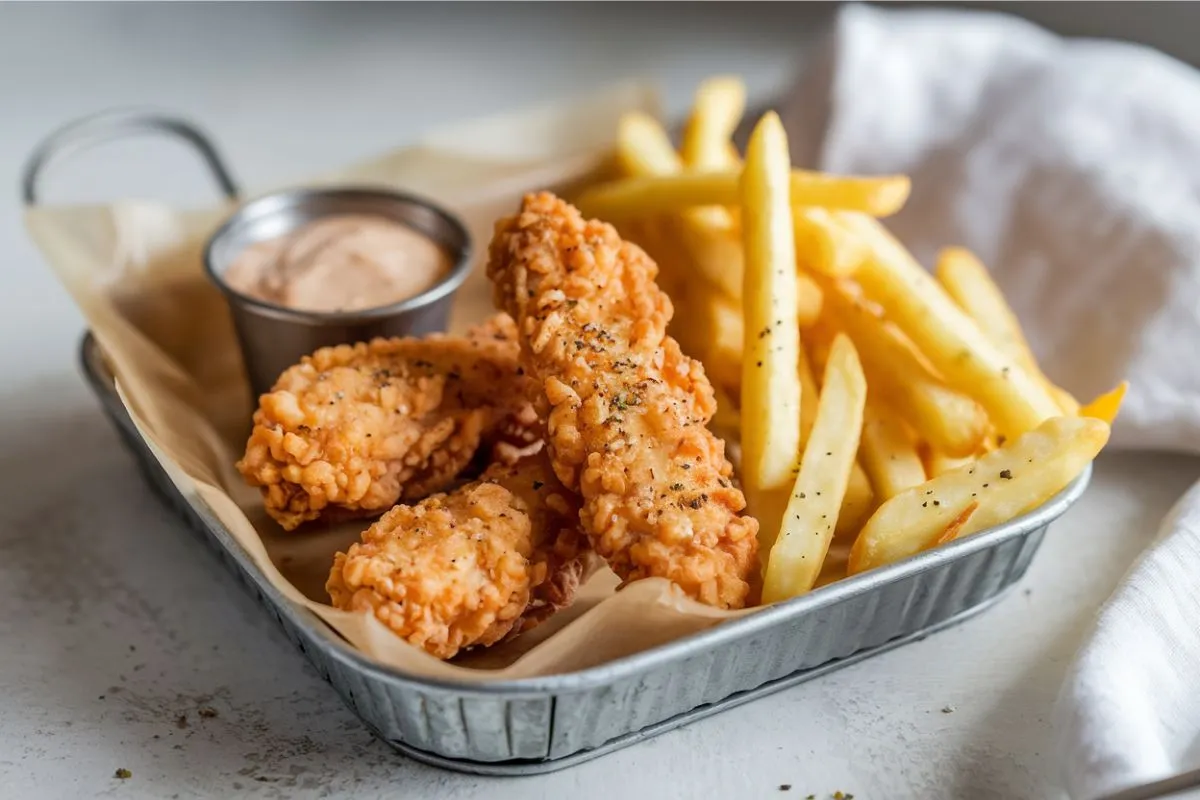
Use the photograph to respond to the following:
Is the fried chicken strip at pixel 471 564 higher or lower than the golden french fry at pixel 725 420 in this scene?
higher

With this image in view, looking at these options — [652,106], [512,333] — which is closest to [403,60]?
[652,106]

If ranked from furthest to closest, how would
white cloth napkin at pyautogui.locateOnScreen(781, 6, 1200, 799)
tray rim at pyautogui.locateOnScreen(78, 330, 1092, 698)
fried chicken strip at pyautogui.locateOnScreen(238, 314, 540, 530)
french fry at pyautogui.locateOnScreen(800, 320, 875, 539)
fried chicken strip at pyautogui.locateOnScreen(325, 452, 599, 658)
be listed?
white cloth napkin at pyautogui.locateOnScreen(781, 6, 1200, 799)
french fry at pyautogui.locateOnScreen(800, 320, 875, 539)
fried chicken strip at pyautogui.locateOnScreen(238, 314, 540, 530)
fried chicken strip at pyautogui.locateOnScreen(325, 452, 599, 658)
tray rim at pyautogui.locateOnScreen(78, 330, 1092, 698)

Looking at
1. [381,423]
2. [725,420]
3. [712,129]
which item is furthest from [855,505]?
[712,129]

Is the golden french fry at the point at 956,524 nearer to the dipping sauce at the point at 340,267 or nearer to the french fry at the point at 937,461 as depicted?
the french fry at the point at 937,461

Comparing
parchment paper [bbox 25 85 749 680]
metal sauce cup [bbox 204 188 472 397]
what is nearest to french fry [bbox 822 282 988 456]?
parchment paper [bbox 25 85 749 680]

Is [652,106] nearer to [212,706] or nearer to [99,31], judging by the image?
[212,706]

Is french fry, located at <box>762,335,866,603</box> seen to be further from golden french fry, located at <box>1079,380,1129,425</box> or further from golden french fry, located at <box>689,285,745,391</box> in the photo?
golden french fry, located at <box>1079,380,1129,425</box>

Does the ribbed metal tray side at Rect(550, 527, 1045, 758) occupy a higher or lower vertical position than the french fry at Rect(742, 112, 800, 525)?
lower

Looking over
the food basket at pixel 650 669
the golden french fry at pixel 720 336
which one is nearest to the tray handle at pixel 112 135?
the food basket at pixel 650 669
